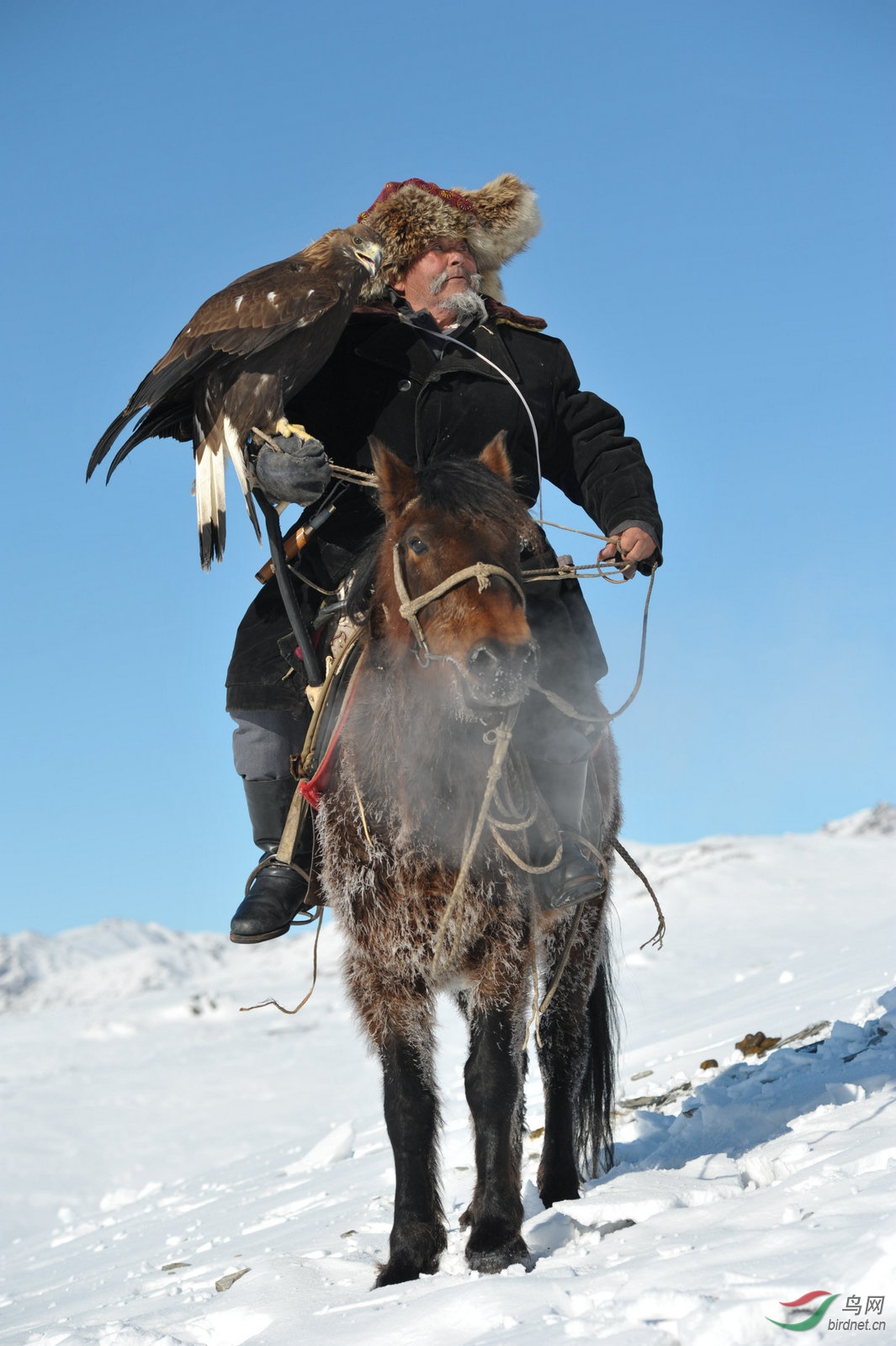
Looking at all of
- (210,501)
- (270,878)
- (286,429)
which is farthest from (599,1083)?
(286,429)

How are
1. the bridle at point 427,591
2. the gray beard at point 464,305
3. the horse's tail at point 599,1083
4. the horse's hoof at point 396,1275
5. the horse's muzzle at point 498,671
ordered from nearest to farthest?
1. the horse's muzzle at point 498,671
2. the bridle at point 427,591
3. the horse's hoof at point 396,1275
4. the gray beard at point 464,305
5. the horse's tail at point 599,1083

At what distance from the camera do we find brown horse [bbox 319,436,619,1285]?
352 centimetres

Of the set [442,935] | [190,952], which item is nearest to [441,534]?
[442,935]

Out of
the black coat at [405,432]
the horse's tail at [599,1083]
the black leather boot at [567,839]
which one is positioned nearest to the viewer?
the black leather boot at [567,839]

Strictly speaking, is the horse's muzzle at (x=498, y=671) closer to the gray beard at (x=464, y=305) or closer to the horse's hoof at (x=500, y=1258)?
the horse's hoof at (x=500, y=1258)

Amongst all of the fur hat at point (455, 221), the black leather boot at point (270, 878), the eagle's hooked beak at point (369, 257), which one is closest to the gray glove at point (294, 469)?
the eagle's hooked beak at point (369, 257)

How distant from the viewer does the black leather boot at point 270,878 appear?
430 centimetres

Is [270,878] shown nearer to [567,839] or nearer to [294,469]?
[567,839]

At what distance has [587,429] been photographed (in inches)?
186

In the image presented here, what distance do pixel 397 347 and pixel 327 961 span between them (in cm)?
2196

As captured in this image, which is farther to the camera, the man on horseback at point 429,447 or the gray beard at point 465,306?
the gray beard at point 465,306

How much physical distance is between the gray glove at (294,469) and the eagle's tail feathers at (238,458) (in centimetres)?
10

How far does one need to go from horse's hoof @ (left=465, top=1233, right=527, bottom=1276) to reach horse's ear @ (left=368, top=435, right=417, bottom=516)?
96.5 inches

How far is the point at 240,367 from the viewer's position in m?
3.92
